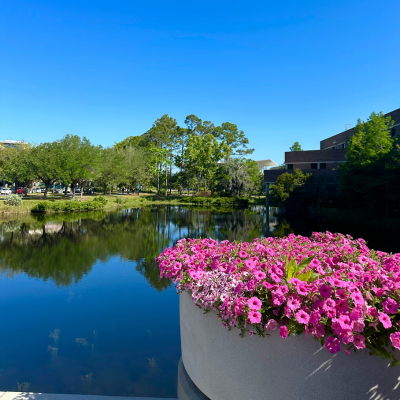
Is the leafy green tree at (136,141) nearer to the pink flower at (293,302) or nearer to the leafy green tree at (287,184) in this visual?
the leafy green tree at (287,184)

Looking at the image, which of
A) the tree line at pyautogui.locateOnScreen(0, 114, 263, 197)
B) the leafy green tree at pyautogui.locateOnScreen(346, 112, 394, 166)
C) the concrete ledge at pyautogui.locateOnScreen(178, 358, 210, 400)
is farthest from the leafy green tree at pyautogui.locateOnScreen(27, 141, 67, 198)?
the concrete ledge at pyautogui.locateOnScreen(178, 358, 210, 400)

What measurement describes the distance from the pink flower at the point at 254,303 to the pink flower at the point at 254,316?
4cm

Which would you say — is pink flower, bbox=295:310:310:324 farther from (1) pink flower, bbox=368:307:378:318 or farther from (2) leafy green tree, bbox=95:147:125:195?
(2) leafy green tree, bbox=95:147:125:195

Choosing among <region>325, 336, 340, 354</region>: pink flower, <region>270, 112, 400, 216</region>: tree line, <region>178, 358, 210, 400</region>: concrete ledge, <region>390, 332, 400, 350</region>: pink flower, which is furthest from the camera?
<region>270, 112, 400, 216</region>: tree line

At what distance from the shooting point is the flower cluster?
2227 millimetres

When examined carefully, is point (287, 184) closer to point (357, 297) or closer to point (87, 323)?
point (87, 323)

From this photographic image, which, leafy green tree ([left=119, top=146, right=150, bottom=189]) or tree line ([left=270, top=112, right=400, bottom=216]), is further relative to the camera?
leafy green tree ([left=119, top=146, right=150, bottom=189])

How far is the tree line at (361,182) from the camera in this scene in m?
21.0

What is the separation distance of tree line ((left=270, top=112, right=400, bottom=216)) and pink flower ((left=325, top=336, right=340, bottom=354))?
20.1 m

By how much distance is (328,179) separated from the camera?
32.9m

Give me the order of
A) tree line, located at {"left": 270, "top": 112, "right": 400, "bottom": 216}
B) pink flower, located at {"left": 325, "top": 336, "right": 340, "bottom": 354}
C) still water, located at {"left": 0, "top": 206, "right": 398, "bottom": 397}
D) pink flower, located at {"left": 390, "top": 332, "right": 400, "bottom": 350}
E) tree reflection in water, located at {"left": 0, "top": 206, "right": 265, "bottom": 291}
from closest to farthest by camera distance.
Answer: pink flower, located at {"left": 390, "top": 332, "right": 400, "bottom": 350}, pink flower, located at {"left": 325, "top": 336, "right": 340, "bottom": 354}, still water, located at {"left": 0, "top": 206, "right": 398, "bottom": 397}, tree reflection in water, located at {"left": 0, "top": 206, "right": 265, "bottom": 291}, tree line, located at {"left": 270, "top": 112, "right": 400, "bottom": 216}

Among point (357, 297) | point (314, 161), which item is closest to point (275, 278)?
point (357, 297)

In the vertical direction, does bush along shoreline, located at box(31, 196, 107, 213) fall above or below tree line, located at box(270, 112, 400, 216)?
below

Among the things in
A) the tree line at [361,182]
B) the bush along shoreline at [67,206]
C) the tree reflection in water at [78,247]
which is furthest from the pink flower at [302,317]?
the bush along shoreline at [67,206]
